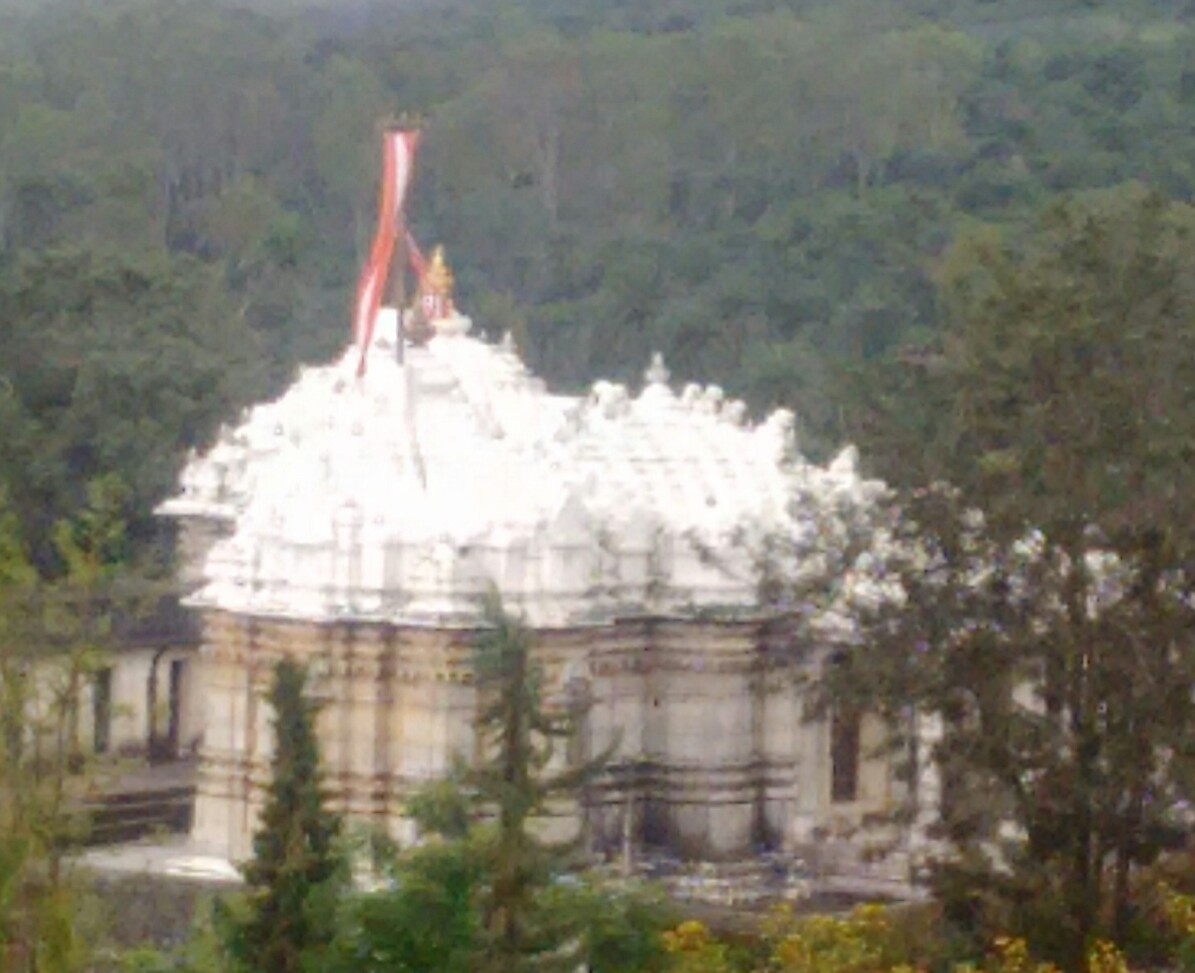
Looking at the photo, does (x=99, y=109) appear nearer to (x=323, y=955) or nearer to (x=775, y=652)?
(x=775, y=652)

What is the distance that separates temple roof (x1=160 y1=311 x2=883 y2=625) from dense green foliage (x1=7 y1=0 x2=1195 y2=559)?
1927 centimetres

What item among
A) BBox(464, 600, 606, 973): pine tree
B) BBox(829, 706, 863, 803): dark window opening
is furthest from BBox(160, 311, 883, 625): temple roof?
Result: BBox(464, 600, 606, 973): pine tree

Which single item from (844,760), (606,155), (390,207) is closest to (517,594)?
(844,760)

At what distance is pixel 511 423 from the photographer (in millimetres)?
32750

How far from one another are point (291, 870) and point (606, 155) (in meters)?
55.1

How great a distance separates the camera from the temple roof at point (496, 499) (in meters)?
31.0

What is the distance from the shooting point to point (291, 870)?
2233cm

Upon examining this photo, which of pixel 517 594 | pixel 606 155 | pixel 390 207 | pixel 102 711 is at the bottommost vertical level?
pixel 102 711

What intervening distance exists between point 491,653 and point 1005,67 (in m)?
56.8

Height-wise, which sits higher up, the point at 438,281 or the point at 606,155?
the point at 606,155

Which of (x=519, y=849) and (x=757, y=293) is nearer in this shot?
(x=519, y=849)

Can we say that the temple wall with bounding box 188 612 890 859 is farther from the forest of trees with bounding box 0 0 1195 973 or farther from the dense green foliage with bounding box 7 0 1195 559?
the dense green foliage with bounding box 7 0 1195 559

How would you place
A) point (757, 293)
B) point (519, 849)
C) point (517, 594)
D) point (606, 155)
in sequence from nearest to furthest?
1. point (519, 849)
2. point (517, 594)
3. point (757, 293)
4. point (606, 155)

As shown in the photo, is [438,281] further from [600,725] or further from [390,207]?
[600,725]
